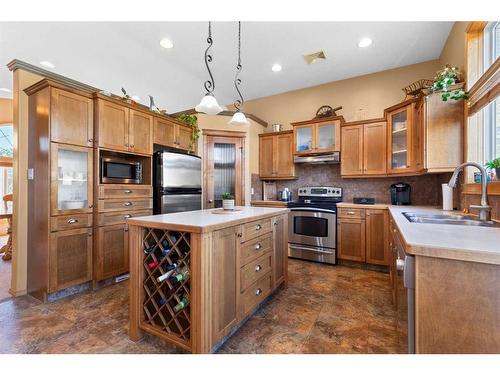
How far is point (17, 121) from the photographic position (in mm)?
2439

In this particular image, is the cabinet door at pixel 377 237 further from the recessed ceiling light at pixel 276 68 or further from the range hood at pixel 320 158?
the recessed ceiling light at pixel 276 68

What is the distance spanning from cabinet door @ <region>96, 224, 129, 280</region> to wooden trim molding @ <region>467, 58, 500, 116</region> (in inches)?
148

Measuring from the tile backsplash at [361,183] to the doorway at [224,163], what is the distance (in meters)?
0.33

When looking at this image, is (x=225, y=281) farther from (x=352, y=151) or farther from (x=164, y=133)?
(x=352, y=151)

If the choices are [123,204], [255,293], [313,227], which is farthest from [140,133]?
[313,227]

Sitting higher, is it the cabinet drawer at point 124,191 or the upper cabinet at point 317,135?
the upper cabinet at point 317,135

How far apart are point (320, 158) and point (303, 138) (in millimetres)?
474

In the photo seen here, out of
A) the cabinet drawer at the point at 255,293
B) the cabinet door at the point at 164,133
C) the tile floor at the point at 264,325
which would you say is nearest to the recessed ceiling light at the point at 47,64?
the cabinet door at the point at 164,133

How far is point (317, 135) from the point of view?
3.88 m

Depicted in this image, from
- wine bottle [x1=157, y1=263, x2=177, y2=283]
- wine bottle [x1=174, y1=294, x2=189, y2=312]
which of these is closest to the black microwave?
wine bottle [x1=157, y1=263, x2=177, y2=283]

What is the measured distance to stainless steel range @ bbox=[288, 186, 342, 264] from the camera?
345cm

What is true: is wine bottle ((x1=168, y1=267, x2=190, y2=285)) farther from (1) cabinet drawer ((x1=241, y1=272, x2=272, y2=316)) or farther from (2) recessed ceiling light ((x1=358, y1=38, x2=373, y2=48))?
(2) recessed ceiling light ((x1=358, y1=38, x2=373, y2=48))

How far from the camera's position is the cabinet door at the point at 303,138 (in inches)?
155
